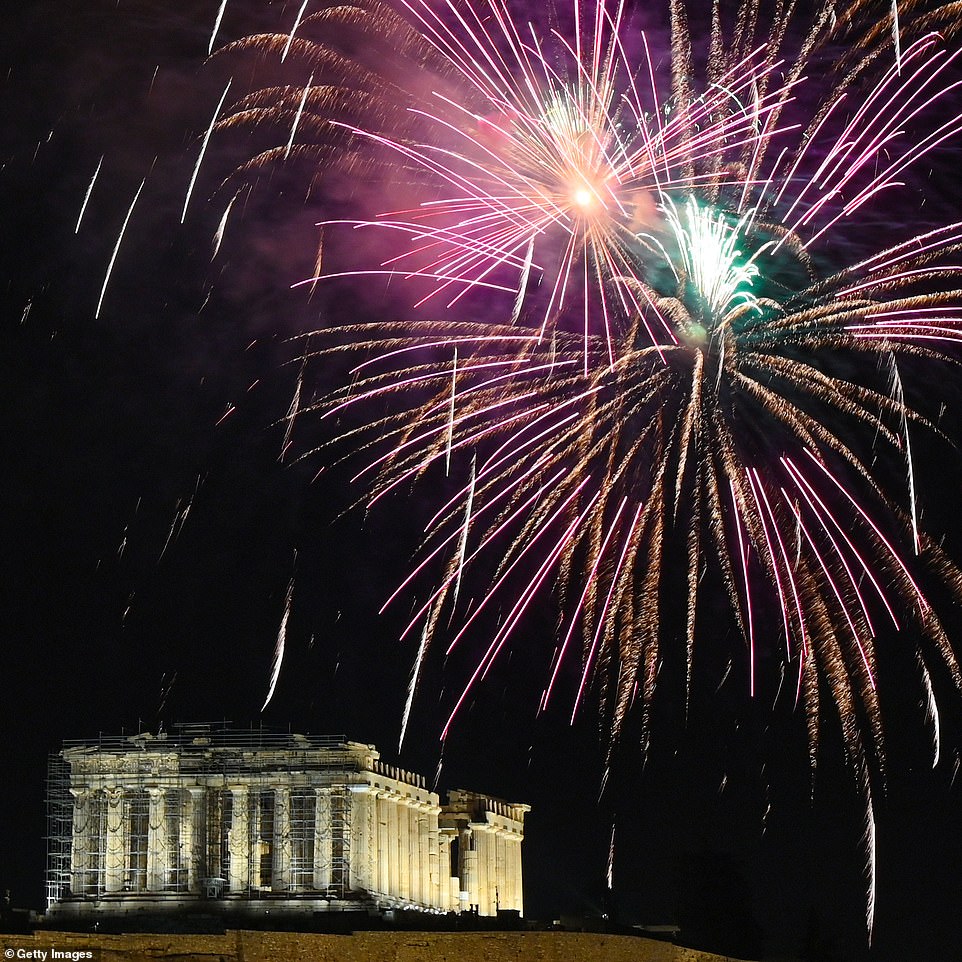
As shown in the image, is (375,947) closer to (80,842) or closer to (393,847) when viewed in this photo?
(393,847)

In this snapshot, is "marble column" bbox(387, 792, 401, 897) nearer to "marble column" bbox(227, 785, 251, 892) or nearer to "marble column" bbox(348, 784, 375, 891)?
"marble column" bbox(348, 784, 375, 891)

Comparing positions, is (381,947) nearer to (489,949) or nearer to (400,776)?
(489,949)

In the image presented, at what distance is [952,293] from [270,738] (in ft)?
138

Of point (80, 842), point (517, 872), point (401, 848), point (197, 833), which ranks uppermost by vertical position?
point (197, 833)

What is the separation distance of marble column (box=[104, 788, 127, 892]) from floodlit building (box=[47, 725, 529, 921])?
0.13 feet

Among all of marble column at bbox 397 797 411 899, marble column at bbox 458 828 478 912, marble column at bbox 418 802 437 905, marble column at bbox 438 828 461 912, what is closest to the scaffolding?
marble column at bbox 397 797 411 899

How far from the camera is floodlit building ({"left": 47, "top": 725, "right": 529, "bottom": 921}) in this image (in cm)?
7581

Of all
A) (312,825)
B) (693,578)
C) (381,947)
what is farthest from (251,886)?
(693,578)

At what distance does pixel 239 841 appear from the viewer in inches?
3022

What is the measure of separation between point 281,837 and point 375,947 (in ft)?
62.1

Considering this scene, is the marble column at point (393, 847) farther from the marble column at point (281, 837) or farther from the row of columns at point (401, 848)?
the marble column at point (281, 837)

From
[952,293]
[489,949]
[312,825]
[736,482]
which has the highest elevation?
[952,293]

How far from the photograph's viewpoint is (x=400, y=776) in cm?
8069

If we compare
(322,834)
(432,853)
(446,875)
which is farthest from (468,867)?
(322,834)
